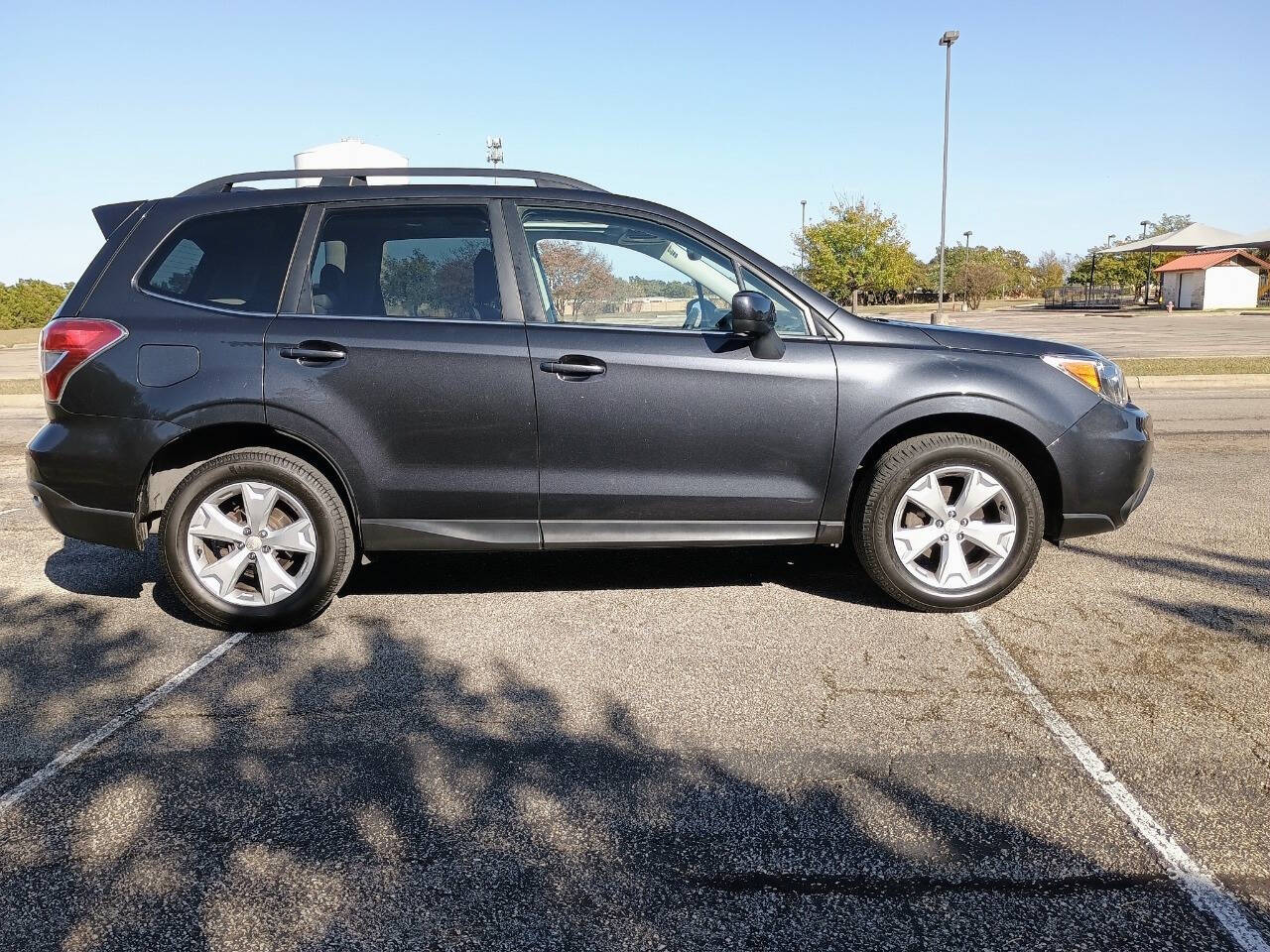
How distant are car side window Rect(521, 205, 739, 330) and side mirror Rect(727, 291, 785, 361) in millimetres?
207

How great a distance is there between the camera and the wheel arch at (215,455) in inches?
165

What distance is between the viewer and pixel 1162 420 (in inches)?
400

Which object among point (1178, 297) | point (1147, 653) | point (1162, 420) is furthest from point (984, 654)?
point (1178, 297)

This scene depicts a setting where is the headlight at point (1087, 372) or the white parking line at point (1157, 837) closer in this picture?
the white parking line at point (1157, 837)

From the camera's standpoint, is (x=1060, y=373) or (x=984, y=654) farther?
(x=1060, y=373)

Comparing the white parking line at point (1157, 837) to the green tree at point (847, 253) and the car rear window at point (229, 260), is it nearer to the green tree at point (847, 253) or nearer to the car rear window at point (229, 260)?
the car rear window at point (229, 260)

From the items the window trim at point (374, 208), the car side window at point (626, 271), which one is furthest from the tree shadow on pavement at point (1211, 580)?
the window trim at point (374, 208)

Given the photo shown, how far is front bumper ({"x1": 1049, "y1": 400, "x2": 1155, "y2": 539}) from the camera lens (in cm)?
430

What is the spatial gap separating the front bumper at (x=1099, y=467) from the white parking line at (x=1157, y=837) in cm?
99

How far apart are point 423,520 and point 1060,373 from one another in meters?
2.95

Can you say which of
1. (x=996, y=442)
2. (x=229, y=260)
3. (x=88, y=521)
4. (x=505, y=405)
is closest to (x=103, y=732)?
(x=88, y=521)

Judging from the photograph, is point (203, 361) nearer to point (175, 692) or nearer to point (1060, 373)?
point (175, 692)

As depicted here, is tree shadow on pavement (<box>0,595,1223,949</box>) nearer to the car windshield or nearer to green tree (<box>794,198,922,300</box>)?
the car windshield

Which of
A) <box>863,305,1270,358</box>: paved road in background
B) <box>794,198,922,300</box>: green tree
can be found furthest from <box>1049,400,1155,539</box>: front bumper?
<box>794,198,922,300</box>: green tree
